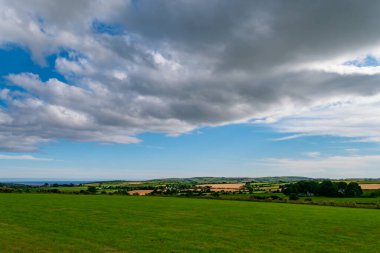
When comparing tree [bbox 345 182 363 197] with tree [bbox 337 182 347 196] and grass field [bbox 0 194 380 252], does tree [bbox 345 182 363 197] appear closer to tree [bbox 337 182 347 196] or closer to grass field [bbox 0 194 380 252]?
tree [bbox 337 182 347 196]

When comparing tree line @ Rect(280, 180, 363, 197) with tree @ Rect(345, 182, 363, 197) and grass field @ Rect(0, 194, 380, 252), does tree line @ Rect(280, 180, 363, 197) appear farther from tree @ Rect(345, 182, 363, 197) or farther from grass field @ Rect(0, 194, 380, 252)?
grass field @ Rect(0, 194, 380, 252)

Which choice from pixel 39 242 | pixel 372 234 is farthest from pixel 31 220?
pixel 372 234

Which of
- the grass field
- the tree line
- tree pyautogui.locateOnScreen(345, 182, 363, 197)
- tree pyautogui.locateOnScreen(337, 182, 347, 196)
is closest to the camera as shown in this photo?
the grass field

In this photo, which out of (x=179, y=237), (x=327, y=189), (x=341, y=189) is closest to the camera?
(x=179, y=237)

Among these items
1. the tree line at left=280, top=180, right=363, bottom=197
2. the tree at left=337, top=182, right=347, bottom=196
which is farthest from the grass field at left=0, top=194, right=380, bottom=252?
the tree at left=337, top=182, right=347, bottom=196

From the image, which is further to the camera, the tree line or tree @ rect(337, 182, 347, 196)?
tree @ rect(337, 182, 347, 196)

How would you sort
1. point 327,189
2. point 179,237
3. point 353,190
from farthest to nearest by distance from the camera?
1. point 327,189
2. point 353,190
3. point 179,237

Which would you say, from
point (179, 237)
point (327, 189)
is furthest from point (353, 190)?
point (179, 237)

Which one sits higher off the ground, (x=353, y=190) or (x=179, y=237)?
(x=353, y=190)

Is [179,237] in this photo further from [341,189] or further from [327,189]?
[341,189]

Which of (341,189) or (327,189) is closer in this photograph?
(327,189)

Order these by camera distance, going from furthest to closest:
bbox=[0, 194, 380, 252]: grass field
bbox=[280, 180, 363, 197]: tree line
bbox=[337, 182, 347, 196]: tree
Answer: bbox=[337, 182, 347, 196]: tree, bbox=[280, 180, 363, 197]: tree line, bbox=[0, 194, 380, 252]: grass field

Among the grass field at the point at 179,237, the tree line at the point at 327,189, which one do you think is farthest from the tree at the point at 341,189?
the grass field at the point at 179,237

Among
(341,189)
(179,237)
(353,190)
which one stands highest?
(341,189)
